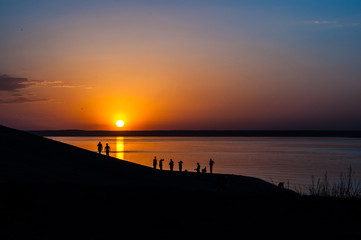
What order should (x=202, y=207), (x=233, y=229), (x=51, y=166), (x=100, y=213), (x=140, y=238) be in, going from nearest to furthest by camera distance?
(x=140, y=238) < (x=233, y=229) < (x=100, y=213) < (x=202, y=207) < (x=51, y=166)

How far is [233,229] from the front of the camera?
887cm

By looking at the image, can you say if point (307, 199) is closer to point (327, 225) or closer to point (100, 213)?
point (327, 225)

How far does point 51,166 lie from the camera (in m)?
22.4

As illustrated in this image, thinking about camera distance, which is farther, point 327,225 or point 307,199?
point 307,199

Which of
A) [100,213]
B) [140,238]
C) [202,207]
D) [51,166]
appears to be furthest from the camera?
[51,166]

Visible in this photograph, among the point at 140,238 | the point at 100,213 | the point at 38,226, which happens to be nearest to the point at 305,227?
the point at 140,238

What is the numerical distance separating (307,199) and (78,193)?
6211 mm

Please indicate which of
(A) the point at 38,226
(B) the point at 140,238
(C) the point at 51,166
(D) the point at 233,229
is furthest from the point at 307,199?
(C) the point at 51,166

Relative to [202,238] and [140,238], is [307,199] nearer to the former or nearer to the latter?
[202,238]

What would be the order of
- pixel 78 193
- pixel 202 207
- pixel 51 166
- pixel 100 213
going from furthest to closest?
1. pixel 51 166
2. pixel 78 193
3. pixel 202 207
4. pixel 100 213

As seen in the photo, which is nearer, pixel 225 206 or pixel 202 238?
pixel 202 238

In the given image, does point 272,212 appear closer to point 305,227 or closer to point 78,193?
point 305,227

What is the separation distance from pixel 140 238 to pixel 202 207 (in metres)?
2.64

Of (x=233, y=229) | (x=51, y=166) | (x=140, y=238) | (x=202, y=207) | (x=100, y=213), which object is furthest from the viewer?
(x=51, y=166)
